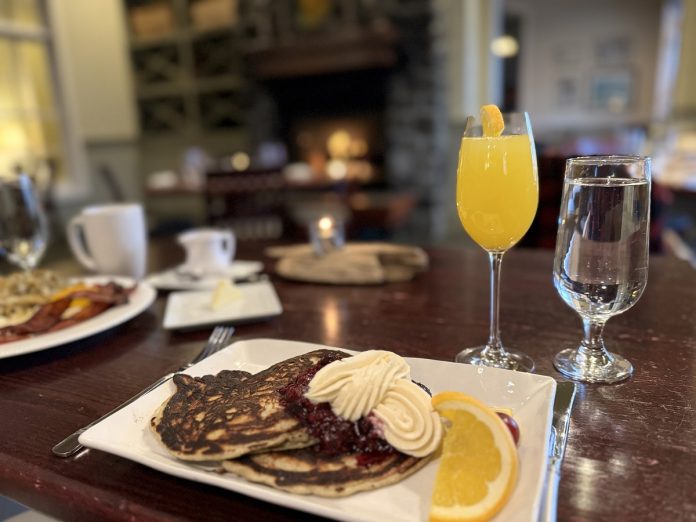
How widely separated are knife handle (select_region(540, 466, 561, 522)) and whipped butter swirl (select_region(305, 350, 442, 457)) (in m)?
0.11

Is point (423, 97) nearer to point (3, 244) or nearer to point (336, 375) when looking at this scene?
point (3, 244)

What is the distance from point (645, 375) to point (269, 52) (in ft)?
16.2

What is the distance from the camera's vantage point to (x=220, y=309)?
104 cm

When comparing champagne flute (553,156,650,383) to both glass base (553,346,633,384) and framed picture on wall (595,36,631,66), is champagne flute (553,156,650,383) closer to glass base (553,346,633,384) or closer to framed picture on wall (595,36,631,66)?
glass base (553,346,633,384)

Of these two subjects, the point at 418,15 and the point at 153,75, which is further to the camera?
the point at 153,75

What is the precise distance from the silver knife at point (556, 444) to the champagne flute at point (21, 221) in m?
1.20

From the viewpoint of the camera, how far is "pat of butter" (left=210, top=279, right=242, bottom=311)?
3.42 ft

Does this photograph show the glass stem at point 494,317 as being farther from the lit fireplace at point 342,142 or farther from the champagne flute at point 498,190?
the lit fireplace at point 342,142

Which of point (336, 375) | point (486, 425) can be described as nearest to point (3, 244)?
point (336, 375)

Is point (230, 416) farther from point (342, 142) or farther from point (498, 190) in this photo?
point (342, 142)

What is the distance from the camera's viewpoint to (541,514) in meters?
0.44

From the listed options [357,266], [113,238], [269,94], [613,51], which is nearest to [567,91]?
[613,51]

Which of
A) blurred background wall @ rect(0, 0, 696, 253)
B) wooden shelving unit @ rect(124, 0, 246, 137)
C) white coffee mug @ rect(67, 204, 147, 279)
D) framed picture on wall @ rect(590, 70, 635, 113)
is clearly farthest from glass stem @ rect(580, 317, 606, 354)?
framed picture on wall @ rect(590, 70, 635, 113)

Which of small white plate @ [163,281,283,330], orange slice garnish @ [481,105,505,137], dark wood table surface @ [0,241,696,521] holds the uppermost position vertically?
orange slice garnish @ [481,105,505,137]
